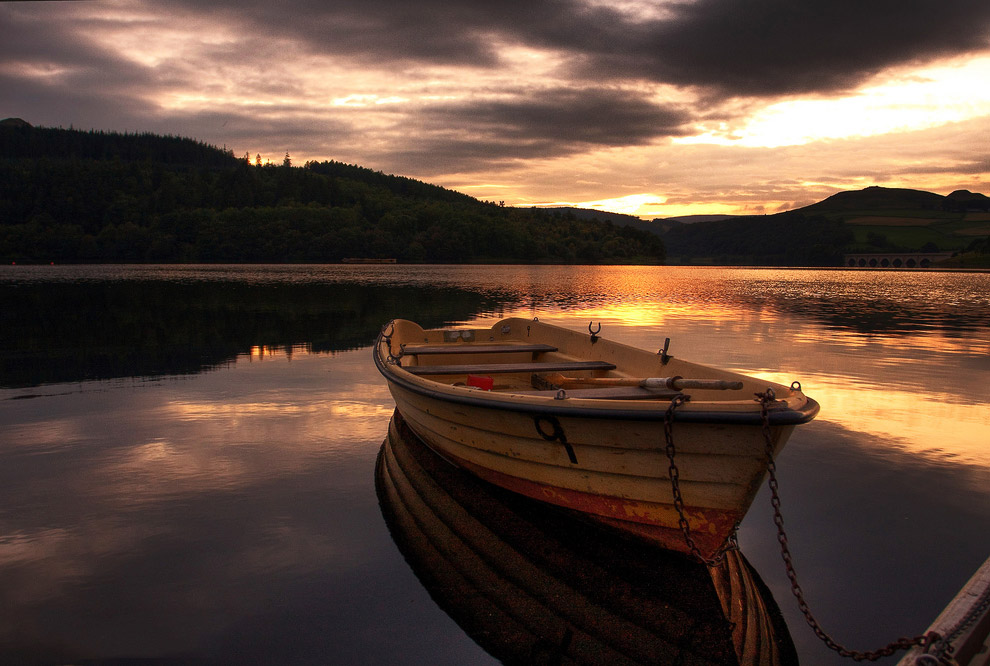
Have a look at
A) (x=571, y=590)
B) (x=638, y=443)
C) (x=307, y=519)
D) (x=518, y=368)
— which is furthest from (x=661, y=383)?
(x=307, y=519)

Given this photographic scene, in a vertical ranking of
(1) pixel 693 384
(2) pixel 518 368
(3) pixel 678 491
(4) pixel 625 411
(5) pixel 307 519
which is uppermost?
(1) pixel 693 384

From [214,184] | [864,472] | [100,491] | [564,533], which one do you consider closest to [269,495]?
[100,491]

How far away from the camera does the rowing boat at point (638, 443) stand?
5320 mm

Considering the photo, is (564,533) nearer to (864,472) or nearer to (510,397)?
(510,397)

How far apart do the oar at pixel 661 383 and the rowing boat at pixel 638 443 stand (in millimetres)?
15

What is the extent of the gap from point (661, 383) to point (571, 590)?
2.46 m

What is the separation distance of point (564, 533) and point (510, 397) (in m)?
1.73

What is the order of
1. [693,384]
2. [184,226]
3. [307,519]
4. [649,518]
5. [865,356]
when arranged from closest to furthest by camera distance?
[649,518] < [693,384] < [307,519] < [865,356] < [184,226]

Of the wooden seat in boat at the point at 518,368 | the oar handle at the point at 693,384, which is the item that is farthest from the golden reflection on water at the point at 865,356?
the oar handle at the point at 693,384

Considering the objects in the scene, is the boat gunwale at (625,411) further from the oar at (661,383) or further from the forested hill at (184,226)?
the forested hill at (184,226)

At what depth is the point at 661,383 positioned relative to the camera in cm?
700

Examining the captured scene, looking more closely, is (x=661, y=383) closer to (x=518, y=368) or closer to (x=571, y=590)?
(x=571, y=590)

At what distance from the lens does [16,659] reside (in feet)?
15.4

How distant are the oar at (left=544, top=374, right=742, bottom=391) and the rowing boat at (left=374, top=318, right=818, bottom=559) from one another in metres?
0.01
